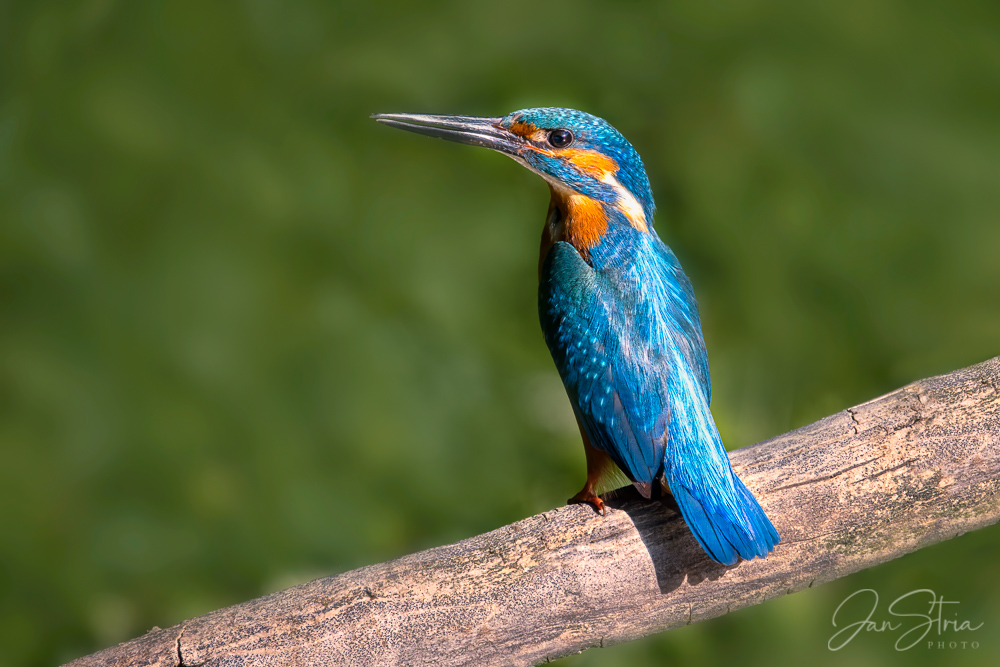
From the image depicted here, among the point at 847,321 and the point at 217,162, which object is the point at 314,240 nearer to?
the point at 217,162

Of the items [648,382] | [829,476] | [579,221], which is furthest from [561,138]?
[829,476]

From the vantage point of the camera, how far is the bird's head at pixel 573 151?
150 centimetres

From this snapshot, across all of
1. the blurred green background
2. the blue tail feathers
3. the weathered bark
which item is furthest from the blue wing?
the blurred green background

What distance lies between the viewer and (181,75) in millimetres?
2322

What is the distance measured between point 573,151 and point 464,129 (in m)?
0.23

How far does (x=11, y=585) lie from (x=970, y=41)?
3573 mm

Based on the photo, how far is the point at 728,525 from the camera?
1213 millimetres

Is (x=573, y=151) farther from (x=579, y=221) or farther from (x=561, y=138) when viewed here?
(x=579, y=221)

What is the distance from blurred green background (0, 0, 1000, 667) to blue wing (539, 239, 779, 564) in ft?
3.21

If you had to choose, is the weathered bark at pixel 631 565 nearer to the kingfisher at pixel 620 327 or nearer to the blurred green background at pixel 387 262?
the kingfisher at pixel 620 327

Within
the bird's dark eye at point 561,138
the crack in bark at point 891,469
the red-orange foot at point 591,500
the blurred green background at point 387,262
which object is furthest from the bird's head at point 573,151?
the blurred green background at point 387,262

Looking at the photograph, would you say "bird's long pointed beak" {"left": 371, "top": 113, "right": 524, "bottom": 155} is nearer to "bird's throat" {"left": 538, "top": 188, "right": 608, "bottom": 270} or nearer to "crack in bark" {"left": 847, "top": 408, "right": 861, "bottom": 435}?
"bird's throat" {"left": 538, "top": 188, "right": 608, "bottom": 270}

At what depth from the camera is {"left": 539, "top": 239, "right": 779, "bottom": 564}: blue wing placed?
1240 mm

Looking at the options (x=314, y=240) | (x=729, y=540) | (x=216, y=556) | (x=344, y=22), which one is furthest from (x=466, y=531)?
(x=344, y=22)
